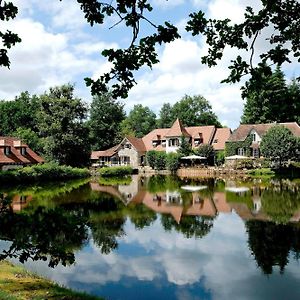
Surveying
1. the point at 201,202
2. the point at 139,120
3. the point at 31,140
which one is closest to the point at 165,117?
the point at 139,120

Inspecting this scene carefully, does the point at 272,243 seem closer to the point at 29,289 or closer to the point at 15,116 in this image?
the point at 29,289

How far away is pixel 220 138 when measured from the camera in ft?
219

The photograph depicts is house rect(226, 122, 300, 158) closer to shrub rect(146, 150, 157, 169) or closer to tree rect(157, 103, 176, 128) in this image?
shrub rect(146, 150, 157, 169)

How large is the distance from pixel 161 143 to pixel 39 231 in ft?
222

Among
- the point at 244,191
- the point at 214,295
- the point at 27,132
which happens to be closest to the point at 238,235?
the point at 214,295

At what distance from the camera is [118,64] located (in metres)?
4.71

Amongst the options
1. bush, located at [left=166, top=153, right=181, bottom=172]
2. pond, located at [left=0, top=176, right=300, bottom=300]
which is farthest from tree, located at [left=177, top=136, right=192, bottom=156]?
pond, located at [left=0, top=176, right=300, bottom=300]

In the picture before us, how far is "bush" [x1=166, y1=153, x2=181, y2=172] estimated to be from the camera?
6000 centimetres

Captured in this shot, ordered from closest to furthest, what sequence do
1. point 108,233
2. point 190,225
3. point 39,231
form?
point 39,231 < point 108,233 < point 190,225

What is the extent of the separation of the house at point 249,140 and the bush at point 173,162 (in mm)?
8110

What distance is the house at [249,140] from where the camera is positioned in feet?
198

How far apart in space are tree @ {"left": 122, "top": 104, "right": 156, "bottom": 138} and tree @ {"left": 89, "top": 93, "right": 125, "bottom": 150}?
2393cm

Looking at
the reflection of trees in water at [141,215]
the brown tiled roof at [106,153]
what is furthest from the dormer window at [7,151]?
the reflection of trees in water at [141,215]

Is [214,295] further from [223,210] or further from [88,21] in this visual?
[223,210]
